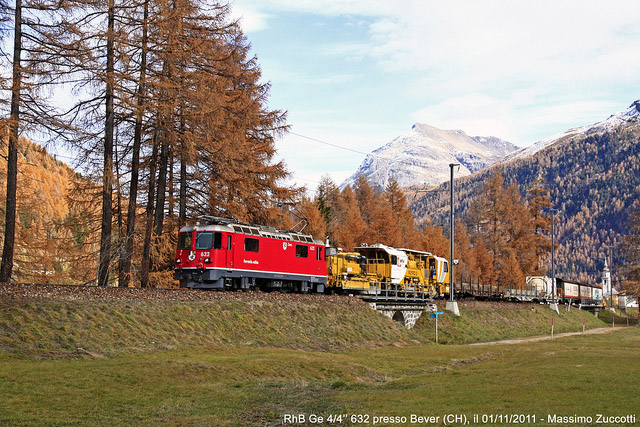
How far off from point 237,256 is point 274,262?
3.39 metres

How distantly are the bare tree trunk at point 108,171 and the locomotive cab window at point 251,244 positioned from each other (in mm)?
7266

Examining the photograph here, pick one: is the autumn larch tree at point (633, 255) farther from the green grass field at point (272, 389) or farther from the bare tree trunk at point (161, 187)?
the bare tree trunk at point (161, 187)

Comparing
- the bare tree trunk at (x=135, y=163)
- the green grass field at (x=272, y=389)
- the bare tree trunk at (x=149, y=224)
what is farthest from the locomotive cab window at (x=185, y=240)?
the green grass field at (x=272, y=389)

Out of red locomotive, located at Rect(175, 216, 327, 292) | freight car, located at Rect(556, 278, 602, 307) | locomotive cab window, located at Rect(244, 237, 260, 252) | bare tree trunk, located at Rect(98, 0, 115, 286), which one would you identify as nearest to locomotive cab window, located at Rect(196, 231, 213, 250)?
red locomotive, located at Rect(175, 216, 327, 292)

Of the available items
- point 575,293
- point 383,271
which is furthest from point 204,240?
point 575,293

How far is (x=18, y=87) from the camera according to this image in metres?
22.7

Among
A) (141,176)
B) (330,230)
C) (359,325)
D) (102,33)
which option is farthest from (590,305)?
(102,33)

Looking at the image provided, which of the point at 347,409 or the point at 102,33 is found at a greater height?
the point at 102,33

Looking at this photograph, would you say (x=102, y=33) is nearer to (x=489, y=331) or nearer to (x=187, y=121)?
(x=187, y=121)

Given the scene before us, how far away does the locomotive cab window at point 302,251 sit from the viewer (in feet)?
119

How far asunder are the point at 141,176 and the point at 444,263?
1277 inches

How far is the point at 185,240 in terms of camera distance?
31.2 metres

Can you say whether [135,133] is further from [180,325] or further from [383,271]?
[383,271]

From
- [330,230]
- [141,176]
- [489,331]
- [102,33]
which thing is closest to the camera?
[102,33]
